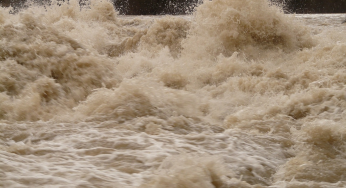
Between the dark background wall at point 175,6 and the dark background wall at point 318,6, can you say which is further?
the dark background wall at point 175,6

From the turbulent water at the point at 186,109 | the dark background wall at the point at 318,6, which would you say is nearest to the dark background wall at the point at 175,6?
the dark background wall at the point at 318,6

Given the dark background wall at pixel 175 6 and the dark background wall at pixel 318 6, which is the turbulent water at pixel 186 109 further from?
the dark background wall at pixel 175 6

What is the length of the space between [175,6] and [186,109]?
18705mm

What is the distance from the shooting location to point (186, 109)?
3846 millimetres

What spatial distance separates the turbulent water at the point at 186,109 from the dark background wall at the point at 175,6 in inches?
376

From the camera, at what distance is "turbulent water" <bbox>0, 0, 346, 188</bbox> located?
220 cm

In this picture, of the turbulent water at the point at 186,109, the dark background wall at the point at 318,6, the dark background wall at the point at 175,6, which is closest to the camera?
the turbulent water at the point at 186,109

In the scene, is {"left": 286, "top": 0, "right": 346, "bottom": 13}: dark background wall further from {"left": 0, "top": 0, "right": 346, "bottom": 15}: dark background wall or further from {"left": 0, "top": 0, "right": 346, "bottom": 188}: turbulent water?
{"left": 0, "top": 0, "right": 346, "bottom": 188}: turbulent water

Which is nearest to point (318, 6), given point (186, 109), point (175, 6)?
point (175, 6)

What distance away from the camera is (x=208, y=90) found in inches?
213

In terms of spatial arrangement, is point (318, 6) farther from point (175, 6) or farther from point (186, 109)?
point (186, 109)

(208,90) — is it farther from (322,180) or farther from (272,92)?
(322,180)

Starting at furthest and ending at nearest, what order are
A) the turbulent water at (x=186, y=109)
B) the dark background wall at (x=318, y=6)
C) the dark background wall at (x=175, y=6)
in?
1. the dark background wall at (x=175, y=6)
2. the dark background wall at (x=318, y=6)
3. the turbulent water at (x=186, y=109)

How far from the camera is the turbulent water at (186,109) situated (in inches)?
86.6
